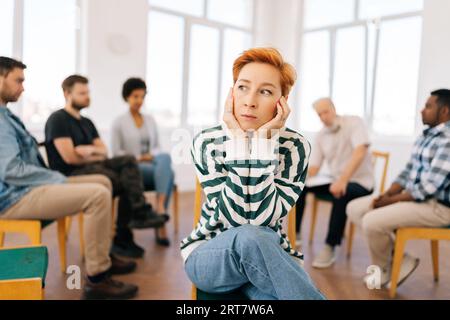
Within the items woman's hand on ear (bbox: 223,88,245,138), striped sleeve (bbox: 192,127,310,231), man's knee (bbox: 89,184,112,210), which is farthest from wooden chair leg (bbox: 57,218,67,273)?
woman's hand on ear (bbox: 223,88,245,138)

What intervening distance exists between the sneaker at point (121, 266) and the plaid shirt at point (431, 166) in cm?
124

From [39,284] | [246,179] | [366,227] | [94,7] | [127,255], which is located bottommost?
[127,255]

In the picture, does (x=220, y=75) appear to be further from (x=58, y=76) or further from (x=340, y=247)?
(x=340, y=247)

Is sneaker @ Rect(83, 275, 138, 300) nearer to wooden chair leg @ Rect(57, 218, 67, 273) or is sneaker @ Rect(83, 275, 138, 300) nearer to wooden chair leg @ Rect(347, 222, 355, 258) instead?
wooden chair leg @ Rect(57, 218, 67, 273)

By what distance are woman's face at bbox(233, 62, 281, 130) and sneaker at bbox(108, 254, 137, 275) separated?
1256 millimetres

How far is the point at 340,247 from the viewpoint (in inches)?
80.0

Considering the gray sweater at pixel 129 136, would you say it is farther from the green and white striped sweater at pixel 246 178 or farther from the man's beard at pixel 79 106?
the green and white striped sweater at pixel 246 178

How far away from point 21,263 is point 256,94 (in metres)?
0.58

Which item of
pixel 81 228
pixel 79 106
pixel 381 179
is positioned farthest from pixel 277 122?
pixel 381 179

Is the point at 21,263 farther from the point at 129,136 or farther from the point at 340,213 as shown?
the point at 340,213

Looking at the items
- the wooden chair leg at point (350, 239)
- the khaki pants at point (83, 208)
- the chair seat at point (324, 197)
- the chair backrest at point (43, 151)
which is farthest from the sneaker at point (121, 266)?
the chair seat at point (324, 197)

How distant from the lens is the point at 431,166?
1442 mm
